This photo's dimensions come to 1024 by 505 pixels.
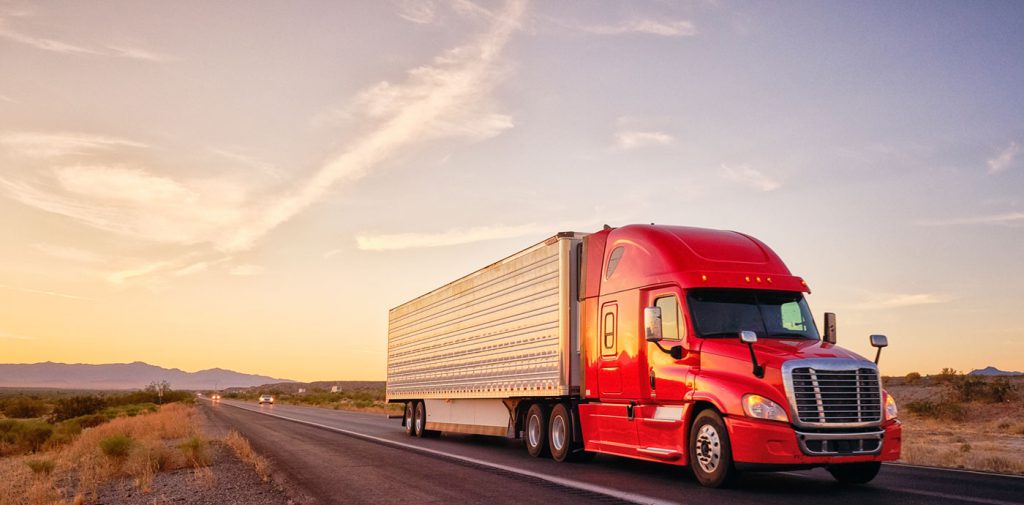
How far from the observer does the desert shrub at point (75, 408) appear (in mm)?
55156

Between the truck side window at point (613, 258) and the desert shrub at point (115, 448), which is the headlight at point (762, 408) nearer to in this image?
the truck side window at point (613, 258)

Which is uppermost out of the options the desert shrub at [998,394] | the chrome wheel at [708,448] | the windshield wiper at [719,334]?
the windshield wiper at [719,334]

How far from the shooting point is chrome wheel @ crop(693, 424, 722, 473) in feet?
34.5

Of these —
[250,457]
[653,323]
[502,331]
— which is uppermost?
[502,331]

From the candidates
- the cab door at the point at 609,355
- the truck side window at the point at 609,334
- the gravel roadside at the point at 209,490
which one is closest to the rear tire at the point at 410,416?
the gravel roadside at the point at 209,490

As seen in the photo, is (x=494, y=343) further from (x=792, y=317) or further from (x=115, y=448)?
(x=115, y=448)

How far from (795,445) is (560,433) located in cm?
586

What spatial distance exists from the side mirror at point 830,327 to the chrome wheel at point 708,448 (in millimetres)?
2536

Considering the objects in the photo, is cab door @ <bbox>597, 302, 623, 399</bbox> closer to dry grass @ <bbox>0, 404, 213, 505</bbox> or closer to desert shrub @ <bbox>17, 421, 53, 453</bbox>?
dry grass @ <bbox>0, 404, 213, 505</bbox>

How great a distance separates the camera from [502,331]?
18.1 meters

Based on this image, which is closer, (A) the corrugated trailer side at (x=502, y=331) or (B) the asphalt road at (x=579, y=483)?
(B) the asphalt road at (x=579, y=483)

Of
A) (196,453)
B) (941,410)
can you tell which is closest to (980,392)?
(941,410)

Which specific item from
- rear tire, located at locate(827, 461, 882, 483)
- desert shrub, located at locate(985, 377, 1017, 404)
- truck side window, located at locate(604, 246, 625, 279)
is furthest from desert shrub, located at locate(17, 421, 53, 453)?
desert shrub, located at locate(985, 377, 1017, 404)

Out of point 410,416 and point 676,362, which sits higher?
point 676,362
